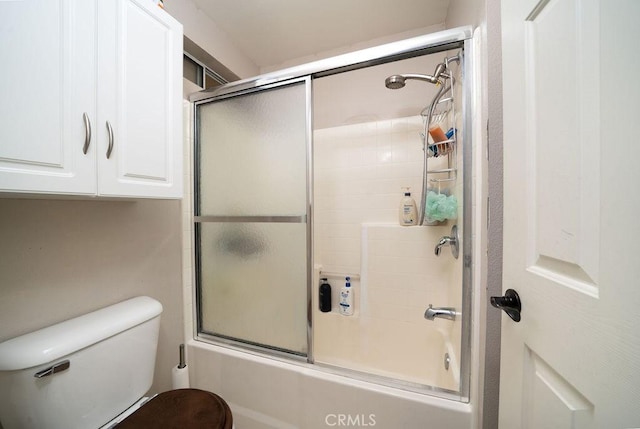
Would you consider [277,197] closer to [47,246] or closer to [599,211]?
[47,246]

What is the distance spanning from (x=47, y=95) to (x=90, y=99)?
96 mm

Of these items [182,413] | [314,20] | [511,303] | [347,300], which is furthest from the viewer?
[347,300]

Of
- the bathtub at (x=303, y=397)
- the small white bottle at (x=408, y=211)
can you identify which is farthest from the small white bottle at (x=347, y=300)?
the bathtub at (x=303, y=397)

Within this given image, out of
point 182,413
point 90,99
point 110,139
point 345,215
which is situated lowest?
point 182,413

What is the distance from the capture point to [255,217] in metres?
1.23

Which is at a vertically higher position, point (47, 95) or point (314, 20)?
point (314, 20)

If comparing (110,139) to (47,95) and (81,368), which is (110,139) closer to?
(47,95)

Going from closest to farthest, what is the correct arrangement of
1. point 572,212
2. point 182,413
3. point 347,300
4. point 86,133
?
point 572,212 < point 86,133 < point 182,413 < point 347,300

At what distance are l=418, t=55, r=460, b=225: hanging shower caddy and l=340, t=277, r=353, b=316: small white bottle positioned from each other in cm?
71

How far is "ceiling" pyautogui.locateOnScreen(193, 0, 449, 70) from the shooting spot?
139 cm

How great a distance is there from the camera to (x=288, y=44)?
5.74ft

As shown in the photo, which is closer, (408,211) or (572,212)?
(572,212)

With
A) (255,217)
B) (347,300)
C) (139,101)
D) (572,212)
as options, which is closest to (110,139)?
(139,101)

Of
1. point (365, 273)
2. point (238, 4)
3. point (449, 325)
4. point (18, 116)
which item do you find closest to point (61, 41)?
point (18, 116)
